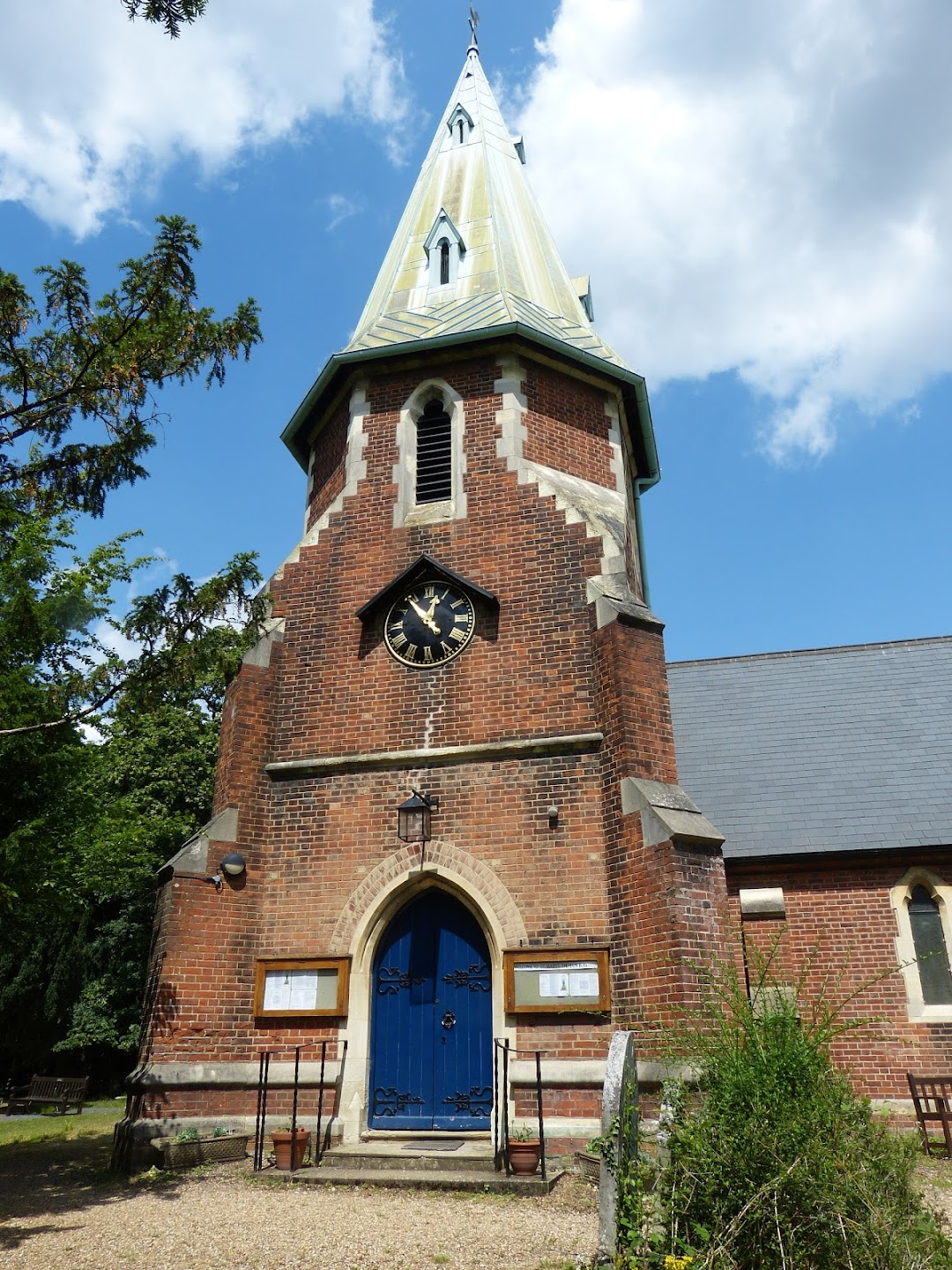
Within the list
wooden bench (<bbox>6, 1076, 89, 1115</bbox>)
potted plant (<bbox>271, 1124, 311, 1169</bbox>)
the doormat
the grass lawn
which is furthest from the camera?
wooden bench (<bbox>6, 1076, 89, 1115</bbox>)

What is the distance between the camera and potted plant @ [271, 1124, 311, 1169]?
31.4 feet

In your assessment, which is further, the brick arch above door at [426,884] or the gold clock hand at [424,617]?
the gold clock hand at [424,617]

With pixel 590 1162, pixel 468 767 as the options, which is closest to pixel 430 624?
pixel 468 767

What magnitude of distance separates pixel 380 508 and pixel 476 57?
49.6 ft

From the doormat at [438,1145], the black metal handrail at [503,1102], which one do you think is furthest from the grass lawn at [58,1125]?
the black metal handrail at [503,1102]

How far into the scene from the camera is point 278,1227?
7.51 m

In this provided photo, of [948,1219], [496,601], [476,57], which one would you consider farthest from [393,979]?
[476,57]

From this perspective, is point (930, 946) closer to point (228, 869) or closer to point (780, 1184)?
point (780, 1184)

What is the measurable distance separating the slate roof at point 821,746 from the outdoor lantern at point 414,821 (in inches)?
187

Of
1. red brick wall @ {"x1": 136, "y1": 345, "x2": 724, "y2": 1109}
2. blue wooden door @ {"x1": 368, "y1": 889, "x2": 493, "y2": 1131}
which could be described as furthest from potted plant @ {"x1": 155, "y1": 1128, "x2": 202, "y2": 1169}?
blue wooden door @ {"x1": 368, "y1": 889, "x2": 493, "y2": 1131}

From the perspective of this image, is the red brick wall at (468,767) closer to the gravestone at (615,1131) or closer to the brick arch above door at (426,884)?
the brick arch above door at (426,884)

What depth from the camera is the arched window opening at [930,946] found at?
12656 mm

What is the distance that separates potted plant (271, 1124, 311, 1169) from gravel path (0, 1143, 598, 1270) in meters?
0.38

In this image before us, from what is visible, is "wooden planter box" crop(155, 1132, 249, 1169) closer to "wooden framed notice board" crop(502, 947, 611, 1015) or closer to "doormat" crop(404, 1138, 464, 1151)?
"doormat" crop(404, 1138, 464, 1151)
